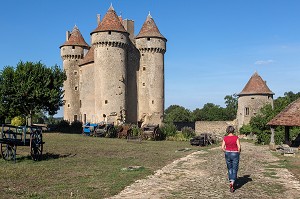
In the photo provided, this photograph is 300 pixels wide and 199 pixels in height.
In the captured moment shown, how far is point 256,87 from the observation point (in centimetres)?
4875

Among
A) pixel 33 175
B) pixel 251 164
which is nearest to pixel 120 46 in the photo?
pixel 251 164

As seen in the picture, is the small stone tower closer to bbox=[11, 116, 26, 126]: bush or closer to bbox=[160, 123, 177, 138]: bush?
bbox=[160, 123, 177, 138]: bush

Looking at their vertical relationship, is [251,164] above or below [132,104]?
below

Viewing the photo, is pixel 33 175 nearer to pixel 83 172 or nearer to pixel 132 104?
pixel 83 172

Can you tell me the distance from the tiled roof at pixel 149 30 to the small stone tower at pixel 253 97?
13.7 metres

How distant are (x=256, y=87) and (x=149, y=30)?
16420 mm

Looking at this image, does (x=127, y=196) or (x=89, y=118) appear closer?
(x=127, y=196)

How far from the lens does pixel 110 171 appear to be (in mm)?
12141

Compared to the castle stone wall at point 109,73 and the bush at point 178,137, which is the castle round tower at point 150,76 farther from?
the bush at point 178,137

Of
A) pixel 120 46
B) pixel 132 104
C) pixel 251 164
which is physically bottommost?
pixel 251 164

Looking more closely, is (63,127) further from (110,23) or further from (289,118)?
(289,118)

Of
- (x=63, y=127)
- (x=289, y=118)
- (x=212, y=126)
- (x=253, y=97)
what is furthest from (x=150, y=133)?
(x=253, y=97)

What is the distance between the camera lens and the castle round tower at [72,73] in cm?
4891

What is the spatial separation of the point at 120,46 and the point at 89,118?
32.5 feet
